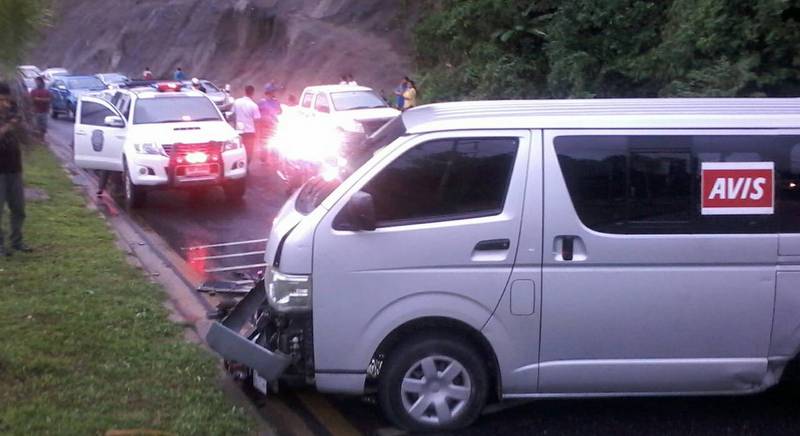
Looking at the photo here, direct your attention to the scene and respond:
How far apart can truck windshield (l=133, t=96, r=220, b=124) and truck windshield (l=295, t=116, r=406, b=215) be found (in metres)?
9.97

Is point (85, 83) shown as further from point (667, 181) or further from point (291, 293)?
point (667, 181)

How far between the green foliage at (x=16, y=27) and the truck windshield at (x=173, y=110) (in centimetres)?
910

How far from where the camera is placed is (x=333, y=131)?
18.2 meters

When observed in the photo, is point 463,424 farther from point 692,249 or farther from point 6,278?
point 6,278

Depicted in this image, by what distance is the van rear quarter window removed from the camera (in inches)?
236

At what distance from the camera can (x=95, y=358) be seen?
729 cm

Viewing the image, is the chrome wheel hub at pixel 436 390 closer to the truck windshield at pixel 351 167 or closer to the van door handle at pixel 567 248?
the van door handle at pixel 567 248

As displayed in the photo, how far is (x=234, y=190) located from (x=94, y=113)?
3034mm

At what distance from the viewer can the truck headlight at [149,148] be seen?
15.5m

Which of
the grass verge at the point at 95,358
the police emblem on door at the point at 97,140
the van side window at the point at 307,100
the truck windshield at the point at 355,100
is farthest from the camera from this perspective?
the van side window at the point at 307,100

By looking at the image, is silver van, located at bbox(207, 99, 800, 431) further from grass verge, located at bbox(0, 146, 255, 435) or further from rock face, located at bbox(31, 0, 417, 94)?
rock face, located at bbox(31, 0, 417, 94)

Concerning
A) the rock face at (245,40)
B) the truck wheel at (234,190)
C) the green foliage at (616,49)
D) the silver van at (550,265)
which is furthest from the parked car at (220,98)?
the silver van at (550,265)

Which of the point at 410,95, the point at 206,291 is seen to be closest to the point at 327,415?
the point at 206,291

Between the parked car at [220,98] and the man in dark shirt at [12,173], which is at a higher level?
the parked car at [220,98]
